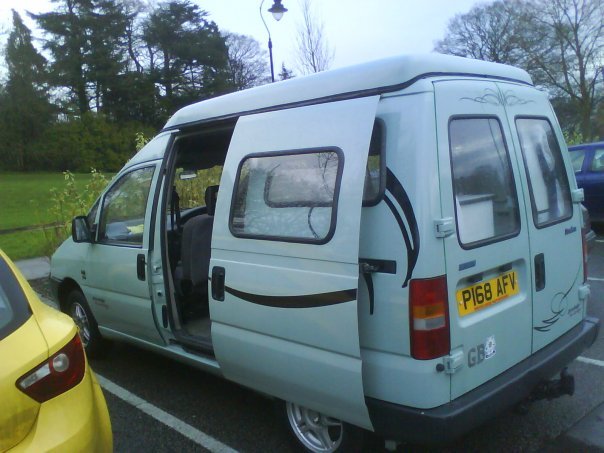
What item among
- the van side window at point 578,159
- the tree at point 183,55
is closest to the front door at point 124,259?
the van side window at point 578,159

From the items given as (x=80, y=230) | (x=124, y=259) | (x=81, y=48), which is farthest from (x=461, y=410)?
(x=81, y=48)

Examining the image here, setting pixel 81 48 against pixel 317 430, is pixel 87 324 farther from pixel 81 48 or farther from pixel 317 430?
pixel 81 48

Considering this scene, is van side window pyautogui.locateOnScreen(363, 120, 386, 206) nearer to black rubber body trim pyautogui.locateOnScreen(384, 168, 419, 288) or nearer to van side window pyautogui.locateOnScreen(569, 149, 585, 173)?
black rubber body trim pyautogui.locateOnScreen(384, 168, 419, 288)

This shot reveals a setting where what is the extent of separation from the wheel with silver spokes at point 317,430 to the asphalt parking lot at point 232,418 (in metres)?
0.20

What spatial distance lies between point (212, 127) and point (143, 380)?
2.30 metres

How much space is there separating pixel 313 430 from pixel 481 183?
66.1 inches

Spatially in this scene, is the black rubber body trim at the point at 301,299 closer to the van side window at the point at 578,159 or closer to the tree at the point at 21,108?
the van side window at the point at 578,159

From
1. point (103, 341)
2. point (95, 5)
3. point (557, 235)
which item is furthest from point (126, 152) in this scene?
point (557, 235)

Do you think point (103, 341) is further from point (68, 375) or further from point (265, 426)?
point (68, 375)

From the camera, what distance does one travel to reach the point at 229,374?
339 centimetres

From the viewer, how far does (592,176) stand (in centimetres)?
966

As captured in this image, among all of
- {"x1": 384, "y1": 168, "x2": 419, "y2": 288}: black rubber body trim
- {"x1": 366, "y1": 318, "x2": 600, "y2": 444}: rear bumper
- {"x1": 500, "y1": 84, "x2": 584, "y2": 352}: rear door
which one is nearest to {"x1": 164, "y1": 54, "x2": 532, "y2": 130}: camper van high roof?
{"x1": 500, "y1": 84, "x2": 584, "y2": 352}: rear door

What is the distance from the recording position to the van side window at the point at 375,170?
2576 mm

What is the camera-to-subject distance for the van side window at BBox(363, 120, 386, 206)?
2576 mm
